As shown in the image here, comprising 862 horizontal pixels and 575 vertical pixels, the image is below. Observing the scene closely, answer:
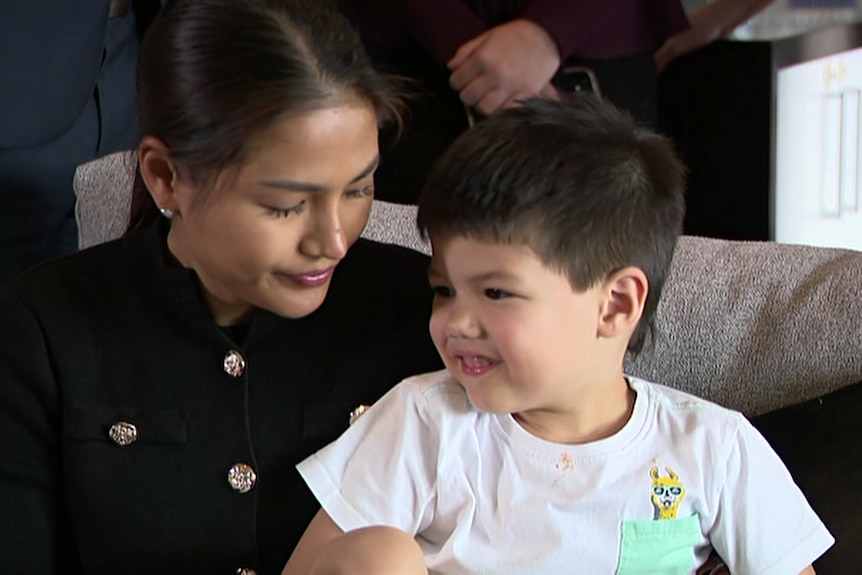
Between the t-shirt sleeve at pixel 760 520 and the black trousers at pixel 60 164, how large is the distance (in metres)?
1.17

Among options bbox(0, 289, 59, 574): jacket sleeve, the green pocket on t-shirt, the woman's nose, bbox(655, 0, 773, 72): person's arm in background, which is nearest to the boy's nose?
the woman's nose

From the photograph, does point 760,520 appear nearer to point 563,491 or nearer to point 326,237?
point 563,491

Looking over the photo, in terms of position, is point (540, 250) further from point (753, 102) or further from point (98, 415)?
point (753, 102)

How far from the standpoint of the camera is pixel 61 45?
173 centimetres

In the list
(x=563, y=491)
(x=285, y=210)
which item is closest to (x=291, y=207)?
(x=285, y=210)

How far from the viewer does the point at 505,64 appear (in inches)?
59.8

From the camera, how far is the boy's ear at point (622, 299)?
40.9 inches

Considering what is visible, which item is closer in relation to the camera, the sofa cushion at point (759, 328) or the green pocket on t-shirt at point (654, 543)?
the green pocket on t-shirt at point (654, 543)

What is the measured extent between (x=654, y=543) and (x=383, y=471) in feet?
0.84

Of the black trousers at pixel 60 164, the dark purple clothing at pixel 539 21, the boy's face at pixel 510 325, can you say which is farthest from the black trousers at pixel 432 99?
the boy's face at pixel 510 325

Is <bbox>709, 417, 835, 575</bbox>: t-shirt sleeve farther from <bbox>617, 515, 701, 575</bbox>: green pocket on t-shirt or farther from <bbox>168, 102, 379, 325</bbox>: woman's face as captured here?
<bbox>168, 102, 379, 325</bbox>: woman's face

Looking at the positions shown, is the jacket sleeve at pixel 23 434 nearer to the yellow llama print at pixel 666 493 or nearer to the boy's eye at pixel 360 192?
the boy's eye at pixel 360 192

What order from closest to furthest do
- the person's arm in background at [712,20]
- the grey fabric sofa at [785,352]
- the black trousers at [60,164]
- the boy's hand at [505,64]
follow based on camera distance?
the grey fabric sofa at [785,352] → the boy's hand at [505,64] → the black trousers at [60,164] → the person's arm in background at [712,20]

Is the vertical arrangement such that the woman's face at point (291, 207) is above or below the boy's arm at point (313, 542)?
above
